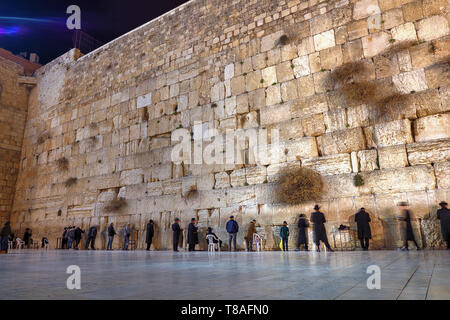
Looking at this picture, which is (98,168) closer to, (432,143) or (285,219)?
(285,219)

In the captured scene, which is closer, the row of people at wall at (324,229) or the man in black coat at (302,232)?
the row of people at wall at (324,229)

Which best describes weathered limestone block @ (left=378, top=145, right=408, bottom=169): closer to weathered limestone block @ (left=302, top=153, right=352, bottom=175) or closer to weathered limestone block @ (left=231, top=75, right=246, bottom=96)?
weathered limestone block @ (left=302, top=153, right=352, bottom=175)

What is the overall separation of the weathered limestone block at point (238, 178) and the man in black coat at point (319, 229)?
2441mm

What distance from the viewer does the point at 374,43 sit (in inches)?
328

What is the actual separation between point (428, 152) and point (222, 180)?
521 centimetres

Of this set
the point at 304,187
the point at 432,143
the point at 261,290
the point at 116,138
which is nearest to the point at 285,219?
the point at 304,187

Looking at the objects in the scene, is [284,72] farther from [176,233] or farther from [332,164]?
[176,233]

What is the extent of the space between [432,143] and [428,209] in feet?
4.75

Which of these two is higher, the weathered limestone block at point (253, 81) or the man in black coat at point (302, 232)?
the weathered limestone block at point (253, 81)

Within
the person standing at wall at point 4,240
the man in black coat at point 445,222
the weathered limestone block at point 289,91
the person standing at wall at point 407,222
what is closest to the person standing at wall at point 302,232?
the person standing at wall at point 407,222

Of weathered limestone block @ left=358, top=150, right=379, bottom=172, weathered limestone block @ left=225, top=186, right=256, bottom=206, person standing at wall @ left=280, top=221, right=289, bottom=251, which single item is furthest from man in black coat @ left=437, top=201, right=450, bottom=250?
weathered limestone block @ left=225, top=186, right=256, bottom=206

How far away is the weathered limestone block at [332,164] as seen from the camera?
7.85m

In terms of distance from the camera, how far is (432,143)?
7031 mm

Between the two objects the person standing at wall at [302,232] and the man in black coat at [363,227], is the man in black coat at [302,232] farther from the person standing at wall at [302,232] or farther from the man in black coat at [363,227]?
the man in black coat at [363,227]
